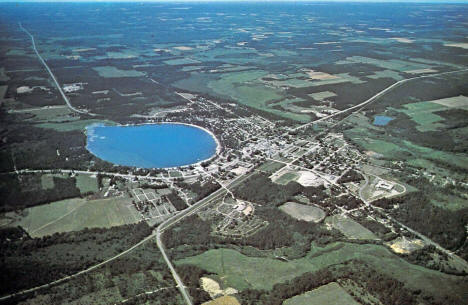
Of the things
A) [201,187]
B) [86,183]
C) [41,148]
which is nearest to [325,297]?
[201,187]

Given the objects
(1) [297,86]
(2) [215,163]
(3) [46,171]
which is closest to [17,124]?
(3) [46,171]

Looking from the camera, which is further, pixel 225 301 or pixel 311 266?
pixel 311 266

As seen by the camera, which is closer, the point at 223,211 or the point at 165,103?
the point at 223,211

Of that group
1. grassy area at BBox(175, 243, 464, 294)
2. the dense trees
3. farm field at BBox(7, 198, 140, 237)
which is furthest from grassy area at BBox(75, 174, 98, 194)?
grassy area at BBox(175, 243, 464, 294)

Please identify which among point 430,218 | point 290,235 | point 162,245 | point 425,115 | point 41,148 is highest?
point 425,115

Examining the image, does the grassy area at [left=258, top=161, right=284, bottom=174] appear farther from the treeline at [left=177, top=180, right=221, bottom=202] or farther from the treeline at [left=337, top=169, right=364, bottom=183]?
the treeline at [left=337, top=169, right=364, bottom=183]

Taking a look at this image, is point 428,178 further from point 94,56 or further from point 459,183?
point 94,56

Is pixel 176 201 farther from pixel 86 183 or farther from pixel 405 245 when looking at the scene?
pixel 405 245
